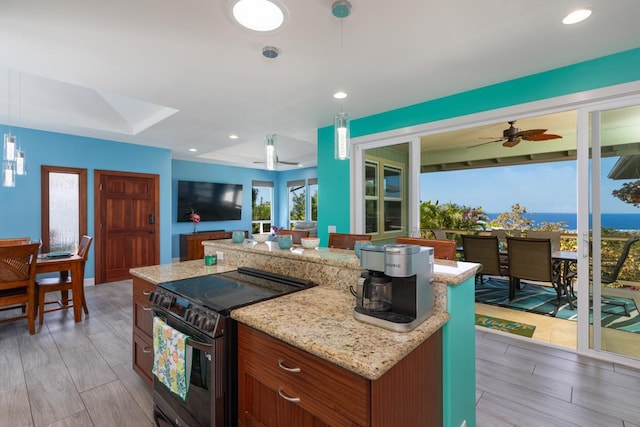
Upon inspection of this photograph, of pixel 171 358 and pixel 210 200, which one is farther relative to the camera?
pixel 210 200

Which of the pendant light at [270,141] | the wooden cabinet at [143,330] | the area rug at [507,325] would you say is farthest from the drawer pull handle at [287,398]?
the area rug at [507,325]

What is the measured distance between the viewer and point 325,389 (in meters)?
0.97

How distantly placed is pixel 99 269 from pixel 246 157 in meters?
4.08

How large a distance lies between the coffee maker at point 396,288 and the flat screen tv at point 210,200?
6839mm

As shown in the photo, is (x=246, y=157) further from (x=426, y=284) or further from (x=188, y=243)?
(x=426, y=284)

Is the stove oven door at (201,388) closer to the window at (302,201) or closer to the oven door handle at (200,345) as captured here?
the oven door handle at (200,345)

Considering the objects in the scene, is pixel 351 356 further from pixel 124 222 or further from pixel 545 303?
pixel 124 222

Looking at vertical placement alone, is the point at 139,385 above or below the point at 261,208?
below

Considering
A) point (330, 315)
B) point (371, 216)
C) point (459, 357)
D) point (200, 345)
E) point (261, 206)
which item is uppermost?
point (261, 206)

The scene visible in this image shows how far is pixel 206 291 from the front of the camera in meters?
1.60

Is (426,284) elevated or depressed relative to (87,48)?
depressed

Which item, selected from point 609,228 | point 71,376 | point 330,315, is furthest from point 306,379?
point 609,228

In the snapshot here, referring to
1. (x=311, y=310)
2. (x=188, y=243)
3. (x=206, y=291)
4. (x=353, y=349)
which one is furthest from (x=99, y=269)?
(x=353, y=349)

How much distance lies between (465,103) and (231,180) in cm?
654
